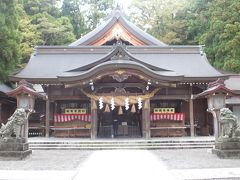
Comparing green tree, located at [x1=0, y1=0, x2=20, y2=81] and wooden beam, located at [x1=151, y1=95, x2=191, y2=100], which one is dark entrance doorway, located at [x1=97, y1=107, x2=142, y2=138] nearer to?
wooden beam, located at [x1=151, y1=95, x2=191, y2=100]

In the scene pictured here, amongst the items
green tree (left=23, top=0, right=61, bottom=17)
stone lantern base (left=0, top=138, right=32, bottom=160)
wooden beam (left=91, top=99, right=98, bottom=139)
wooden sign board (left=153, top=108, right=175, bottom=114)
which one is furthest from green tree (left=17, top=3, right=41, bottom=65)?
stone lantern base (left=0, top=138, right=32, bottom=160)

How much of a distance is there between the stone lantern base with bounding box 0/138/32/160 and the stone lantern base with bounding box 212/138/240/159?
271 inches

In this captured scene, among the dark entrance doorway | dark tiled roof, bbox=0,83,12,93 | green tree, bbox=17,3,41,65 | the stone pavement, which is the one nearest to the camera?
the stone pavement

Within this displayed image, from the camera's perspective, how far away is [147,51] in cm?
2216

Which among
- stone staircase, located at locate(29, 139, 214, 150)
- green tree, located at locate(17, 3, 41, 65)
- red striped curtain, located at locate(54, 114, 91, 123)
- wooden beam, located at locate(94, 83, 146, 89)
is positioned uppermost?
green tree, located at locate(17, 3, 41, 65)

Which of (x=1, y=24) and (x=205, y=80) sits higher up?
(x=1, y=24)

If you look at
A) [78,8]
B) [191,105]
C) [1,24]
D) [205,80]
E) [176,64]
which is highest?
[78,8]

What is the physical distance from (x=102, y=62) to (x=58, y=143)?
492 cm

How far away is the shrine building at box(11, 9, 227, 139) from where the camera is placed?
16938 millimetres

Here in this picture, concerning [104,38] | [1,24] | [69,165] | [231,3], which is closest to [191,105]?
[104,38]

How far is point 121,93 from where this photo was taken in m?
17.3

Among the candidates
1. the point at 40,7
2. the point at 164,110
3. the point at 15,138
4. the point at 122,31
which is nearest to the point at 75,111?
the point at 164,110

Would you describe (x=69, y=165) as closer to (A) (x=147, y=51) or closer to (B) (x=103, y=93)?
(B) (x=103, y=93)

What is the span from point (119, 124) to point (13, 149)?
889cm
